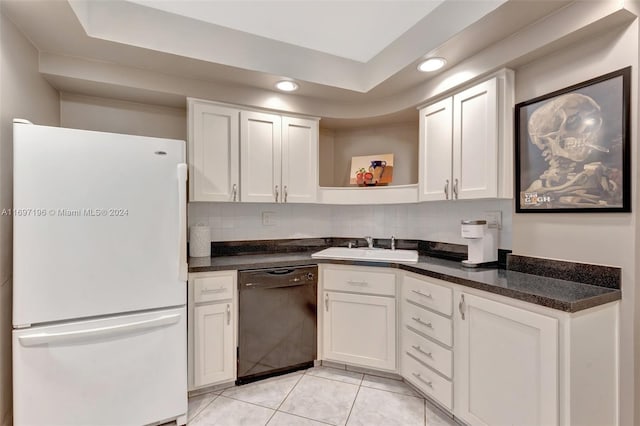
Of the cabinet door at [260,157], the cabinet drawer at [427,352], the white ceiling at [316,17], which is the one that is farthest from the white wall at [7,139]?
the cabinet drawer at [427,352]

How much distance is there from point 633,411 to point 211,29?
307 centimetres

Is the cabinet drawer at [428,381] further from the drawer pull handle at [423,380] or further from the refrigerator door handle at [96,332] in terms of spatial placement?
the refrigerator door handle at [96,332]

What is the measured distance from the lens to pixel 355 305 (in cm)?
236

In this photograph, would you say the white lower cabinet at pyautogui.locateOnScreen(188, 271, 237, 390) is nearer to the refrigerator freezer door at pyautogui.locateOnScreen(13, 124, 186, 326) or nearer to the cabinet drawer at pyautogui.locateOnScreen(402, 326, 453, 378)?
the refrigerator freezer door at pyautogui.locateOnScreen(13, 124, 186, 326)

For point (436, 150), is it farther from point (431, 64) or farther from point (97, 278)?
point (97, 278)

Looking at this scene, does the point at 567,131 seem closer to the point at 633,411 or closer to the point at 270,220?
the point at 633,411

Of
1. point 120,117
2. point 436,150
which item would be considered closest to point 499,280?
point 436,150

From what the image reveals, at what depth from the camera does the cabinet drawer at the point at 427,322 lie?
72.4 inches

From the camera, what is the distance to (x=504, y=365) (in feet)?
4.91

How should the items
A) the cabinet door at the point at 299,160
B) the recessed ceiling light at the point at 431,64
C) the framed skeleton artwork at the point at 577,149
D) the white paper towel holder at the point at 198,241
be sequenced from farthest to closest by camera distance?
the cabinet door at the point at 299,160, the white paper towel holder at the point at 198,241, the recessed ceiling light at the point at 431,64, the framed skeleton artwork at the point at 577,149

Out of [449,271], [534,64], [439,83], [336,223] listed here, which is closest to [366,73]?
[439,83]

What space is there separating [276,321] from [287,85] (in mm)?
1827

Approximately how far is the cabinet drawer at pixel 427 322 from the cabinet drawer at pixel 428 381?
232 mm

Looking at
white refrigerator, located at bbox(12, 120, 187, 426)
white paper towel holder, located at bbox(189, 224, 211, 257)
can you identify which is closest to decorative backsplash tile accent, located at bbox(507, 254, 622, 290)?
white refrigerator, located at bbox(12, 120, 187, 426)
